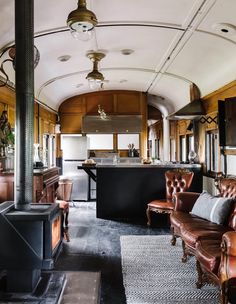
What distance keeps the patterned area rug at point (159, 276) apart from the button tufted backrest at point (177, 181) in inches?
45.8

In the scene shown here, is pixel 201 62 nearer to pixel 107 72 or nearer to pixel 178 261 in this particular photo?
pixel 107 72

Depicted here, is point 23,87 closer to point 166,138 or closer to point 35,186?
point 35,186

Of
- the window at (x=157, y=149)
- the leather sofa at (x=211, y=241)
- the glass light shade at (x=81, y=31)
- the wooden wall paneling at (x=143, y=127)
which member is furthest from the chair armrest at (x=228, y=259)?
the window at (x=157, y=149)

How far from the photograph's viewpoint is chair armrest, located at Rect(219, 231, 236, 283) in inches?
93.1

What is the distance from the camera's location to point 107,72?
252 inches

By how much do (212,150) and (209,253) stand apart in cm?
353

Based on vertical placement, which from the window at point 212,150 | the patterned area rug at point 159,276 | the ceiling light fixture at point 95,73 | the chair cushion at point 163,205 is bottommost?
the patterned area rug at point 159,276

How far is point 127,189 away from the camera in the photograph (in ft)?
19.0

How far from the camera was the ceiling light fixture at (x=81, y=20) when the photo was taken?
2381 mm

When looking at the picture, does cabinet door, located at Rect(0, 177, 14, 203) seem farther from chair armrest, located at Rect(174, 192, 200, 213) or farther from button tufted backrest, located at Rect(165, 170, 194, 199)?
button tufted backrest, located at Rect(165, 170, 194, 199)

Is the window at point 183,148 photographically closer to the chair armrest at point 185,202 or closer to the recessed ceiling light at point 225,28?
the chair armrest at point 185,202

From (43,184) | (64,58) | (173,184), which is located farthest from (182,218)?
(64,58)

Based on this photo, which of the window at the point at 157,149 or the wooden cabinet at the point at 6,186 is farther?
the window at the point at 157,149

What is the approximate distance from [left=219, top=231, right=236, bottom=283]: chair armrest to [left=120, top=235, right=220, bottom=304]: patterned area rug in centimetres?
42
